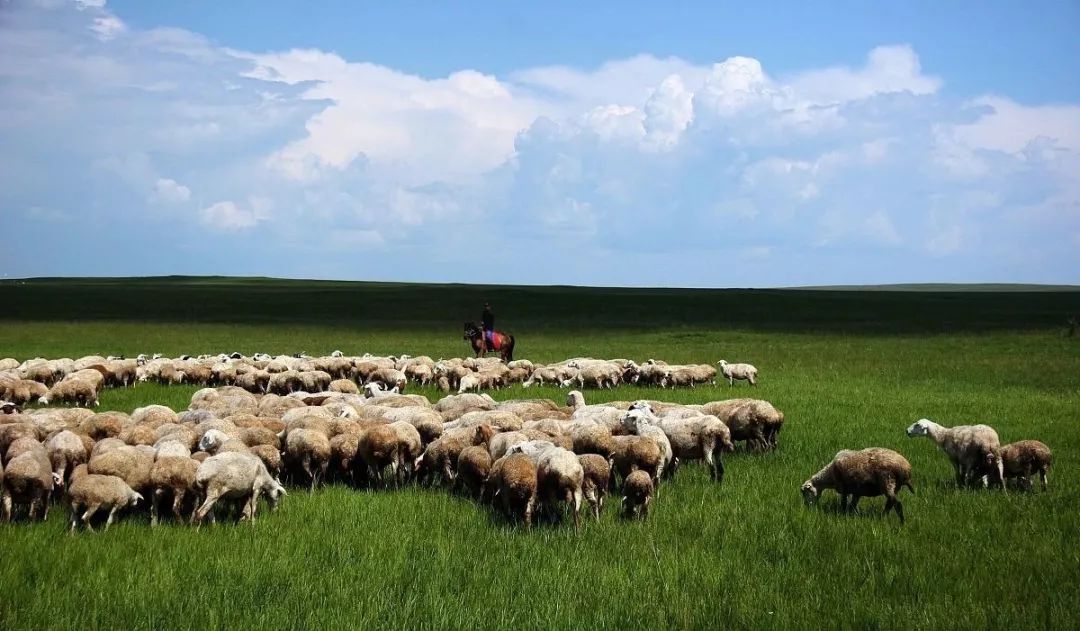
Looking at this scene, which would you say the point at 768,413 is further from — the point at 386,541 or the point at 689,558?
the point at 386,541

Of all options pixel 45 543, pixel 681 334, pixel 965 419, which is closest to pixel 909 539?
pixel 45 543

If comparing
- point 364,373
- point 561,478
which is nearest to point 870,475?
point 561,478

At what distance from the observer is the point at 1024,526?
32.9 feet

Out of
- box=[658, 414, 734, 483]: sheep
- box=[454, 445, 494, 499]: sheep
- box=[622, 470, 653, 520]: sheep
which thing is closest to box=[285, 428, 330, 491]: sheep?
box=[454, 445, 494, 499]: sheep

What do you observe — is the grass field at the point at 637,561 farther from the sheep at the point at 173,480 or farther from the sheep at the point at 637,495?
the sheep at the point at 173,480

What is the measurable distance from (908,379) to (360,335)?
32.3 meters

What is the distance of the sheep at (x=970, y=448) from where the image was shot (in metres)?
12.2

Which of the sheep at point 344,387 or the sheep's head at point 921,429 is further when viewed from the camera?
the sheep at point 344,387

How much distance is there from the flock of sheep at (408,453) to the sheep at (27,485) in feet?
0.05

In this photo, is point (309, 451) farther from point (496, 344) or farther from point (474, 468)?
point (496, 344)

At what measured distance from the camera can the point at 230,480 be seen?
10484 millimetres

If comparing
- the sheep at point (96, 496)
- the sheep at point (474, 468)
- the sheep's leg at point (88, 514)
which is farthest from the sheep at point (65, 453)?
Result: the sheep at point (474, 468)

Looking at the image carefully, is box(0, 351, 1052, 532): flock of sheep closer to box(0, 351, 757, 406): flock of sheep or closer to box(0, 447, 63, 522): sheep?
box(0, 447, 63, 522): sheep

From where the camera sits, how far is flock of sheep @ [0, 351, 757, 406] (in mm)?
24969
